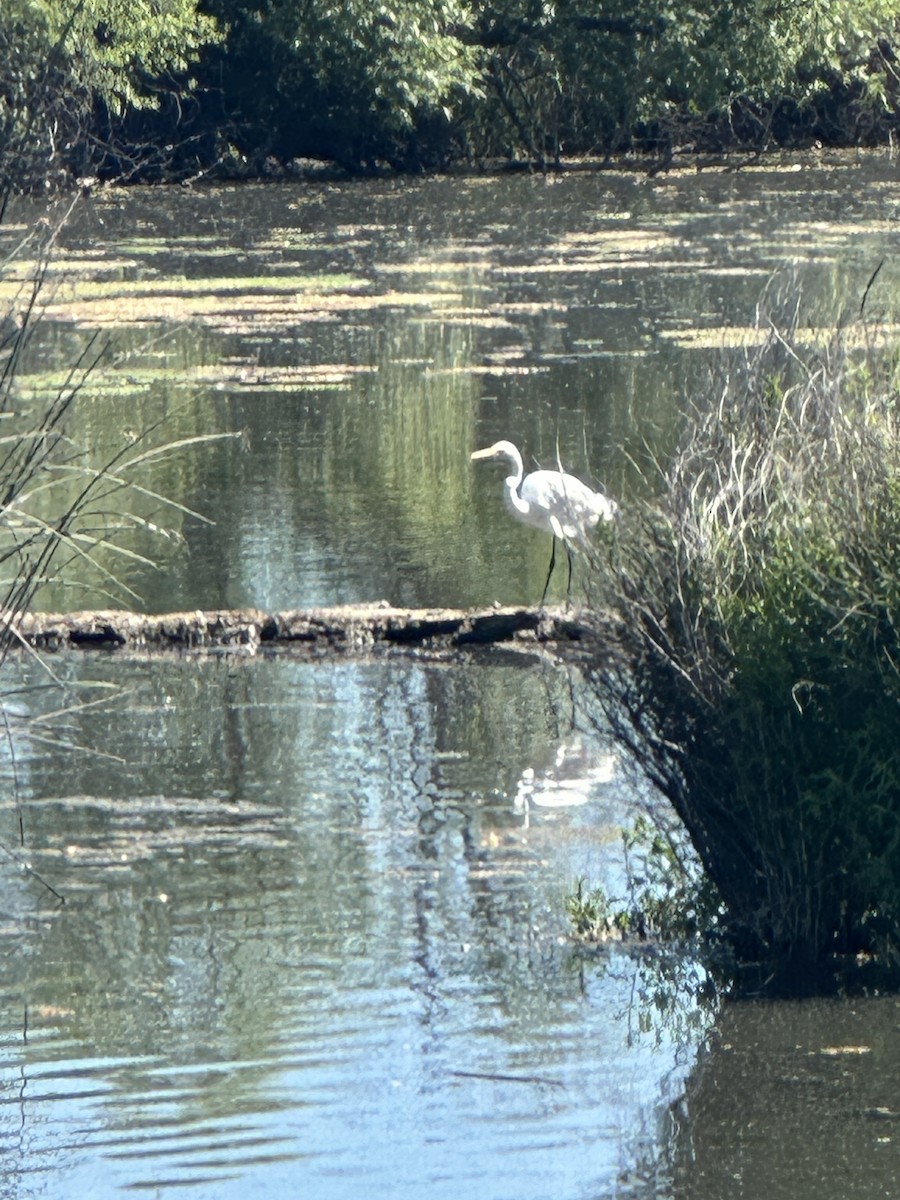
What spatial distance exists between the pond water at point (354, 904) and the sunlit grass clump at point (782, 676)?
0.33m

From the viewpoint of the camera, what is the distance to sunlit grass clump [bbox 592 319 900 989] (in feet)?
20.3

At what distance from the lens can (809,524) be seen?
6352mm

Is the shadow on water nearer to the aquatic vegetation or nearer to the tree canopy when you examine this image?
the aquatic vegetation

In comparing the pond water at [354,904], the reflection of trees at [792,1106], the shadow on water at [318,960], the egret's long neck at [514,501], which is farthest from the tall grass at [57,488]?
the reflection of trees at [792,1106]

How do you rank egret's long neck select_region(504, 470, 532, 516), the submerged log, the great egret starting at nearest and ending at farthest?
1. the submerged log
2. the great egret
3. egret's long neck select_region(504, 470, 532, 516)

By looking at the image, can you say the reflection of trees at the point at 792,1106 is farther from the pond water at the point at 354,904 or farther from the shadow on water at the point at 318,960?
the shadow on water at the point at 318,960

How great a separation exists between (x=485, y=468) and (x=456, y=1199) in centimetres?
1099

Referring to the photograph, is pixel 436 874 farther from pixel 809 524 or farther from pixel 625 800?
pixel 809 524

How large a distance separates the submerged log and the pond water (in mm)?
251

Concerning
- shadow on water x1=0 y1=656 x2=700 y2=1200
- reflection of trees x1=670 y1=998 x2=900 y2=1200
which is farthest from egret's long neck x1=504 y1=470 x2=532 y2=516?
reflection of trees x1=670 y1=998 x2=900 y2=1200

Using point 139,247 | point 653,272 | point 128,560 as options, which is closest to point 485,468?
point 128,560

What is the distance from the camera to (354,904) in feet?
24.0

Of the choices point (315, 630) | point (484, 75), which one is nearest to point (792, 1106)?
point (315, 630)

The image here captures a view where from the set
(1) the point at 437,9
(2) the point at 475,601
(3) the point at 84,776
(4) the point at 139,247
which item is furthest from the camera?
(1) the point at 437,9
